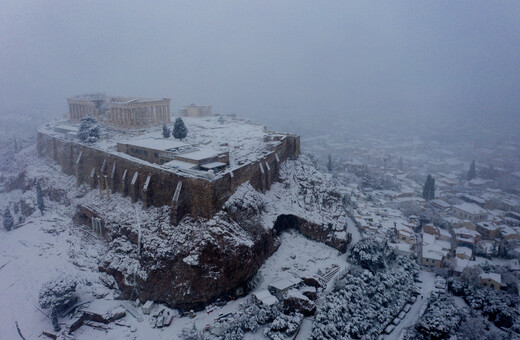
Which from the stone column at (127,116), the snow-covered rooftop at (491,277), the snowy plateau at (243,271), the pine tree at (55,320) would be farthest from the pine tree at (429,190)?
the pine tree at (55,320)

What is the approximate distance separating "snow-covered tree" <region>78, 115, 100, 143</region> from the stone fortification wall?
1441mm

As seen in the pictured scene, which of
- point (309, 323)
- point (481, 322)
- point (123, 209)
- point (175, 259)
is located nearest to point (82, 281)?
point (123, 209)

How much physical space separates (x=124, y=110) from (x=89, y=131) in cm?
903

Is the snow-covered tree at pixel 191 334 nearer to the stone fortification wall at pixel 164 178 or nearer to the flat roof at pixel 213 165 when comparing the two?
the stone fortification wall at pixel 164 178

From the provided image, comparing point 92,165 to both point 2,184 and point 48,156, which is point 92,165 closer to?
point 48,156

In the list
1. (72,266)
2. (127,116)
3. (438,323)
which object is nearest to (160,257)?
(72,266)

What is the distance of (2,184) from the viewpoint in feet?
182

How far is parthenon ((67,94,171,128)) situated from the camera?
52.6 meters

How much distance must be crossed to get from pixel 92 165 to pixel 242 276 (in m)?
25.9

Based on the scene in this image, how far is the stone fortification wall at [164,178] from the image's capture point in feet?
95.8

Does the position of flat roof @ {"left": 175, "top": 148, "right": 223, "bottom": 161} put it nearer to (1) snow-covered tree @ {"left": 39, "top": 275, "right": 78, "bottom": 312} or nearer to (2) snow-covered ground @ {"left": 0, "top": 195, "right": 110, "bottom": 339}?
(2) snow-covered ground @ {"left": 0, "top": 195, "right": 110, "bottom": 339}

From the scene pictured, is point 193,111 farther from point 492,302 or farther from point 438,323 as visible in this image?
point 492,302

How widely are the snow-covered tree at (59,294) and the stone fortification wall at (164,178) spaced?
9.61m

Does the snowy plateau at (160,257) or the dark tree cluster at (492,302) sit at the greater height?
the snowy plateau at (160,257)
